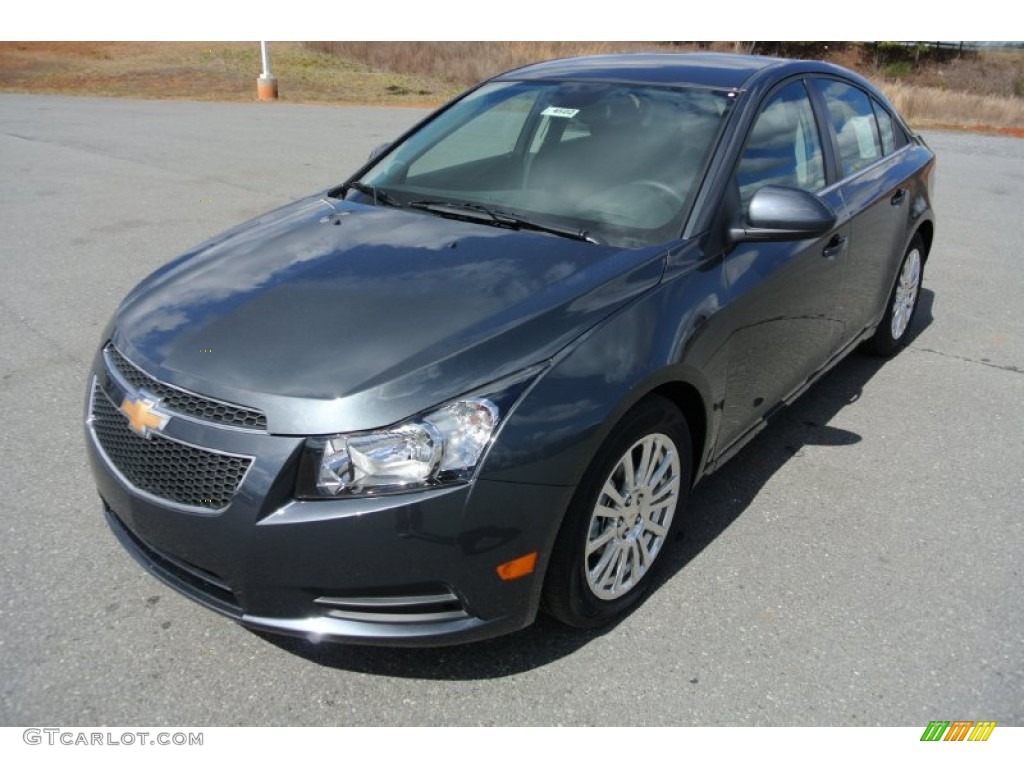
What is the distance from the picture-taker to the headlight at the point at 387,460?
2.28 metres

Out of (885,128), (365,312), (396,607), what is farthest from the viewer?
(885,128)

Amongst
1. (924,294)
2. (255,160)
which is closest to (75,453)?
(924,294)

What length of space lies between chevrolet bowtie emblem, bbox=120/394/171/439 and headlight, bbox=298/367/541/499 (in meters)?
0.50

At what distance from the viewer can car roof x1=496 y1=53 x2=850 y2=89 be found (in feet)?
12.2

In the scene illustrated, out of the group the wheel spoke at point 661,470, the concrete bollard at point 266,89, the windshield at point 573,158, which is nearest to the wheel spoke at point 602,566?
the wheel spoke at point 661,470

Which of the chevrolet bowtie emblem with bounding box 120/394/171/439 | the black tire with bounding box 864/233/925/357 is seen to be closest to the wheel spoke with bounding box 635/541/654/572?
the chevrolet bowtie emblem with bounding box 120/394/171/439

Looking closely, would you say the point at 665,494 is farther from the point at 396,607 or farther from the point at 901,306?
the point at 901,306

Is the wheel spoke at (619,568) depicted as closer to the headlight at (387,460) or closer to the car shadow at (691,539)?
the car shadow at (691,539)

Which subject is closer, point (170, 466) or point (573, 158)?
point (170, 466)

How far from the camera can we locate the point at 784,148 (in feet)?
12.3

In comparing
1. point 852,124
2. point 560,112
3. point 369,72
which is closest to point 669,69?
point 560,112

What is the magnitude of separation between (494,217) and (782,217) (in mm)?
1048

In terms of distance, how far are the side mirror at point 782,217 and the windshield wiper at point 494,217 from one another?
58 cm

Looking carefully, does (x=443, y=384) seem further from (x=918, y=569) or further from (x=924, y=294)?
(x=924, y=294)
